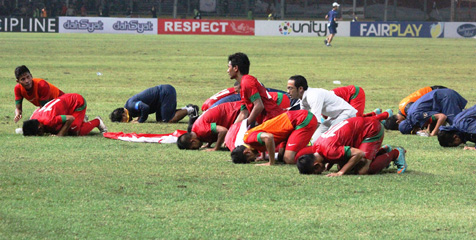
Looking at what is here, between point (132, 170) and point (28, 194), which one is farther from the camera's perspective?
point (132, 170)

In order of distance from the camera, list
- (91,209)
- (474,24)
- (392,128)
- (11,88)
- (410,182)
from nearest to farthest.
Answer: (91,209) < (410,182) < (392,128) < (11,88) < (474,24)

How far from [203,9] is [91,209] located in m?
53.5

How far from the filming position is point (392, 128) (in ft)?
41.4

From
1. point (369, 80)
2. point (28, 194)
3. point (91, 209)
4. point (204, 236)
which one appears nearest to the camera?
point (204, 236)

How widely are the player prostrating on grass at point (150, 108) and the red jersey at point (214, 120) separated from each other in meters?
2.48

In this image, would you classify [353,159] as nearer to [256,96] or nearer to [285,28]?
[256,96]

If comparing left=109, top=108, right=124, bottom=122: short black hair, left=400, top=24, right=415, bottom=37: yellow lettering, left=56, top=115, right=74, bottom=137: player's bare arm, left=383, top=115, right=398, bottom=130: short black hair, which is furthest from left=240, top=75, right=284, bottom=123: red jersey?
left=400, top=24, right=415, bottom=37: yellow lettering

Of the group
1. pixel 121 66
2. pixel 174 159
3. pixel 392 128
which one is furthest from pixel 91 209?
pixel 121 66

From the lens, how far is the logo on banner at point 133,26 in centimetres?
5544

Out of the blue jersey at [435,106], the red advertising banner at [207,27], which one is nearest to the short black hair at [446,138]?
the blue jersey at [435,106]

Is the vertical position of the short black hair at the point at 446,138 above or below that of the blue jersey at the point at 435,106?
below

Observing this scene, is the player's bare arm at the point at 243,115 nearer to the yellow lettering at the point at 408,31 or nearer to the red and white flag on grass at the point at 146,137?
the red and white flag on grass at the point at 146,137

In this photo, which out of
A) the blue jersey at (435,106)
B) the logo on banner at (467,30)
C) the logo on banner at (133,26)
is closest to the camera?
the blue jersey at (435,106)

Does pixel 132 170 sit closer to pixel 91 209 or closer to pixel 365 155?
pixel 91 209
